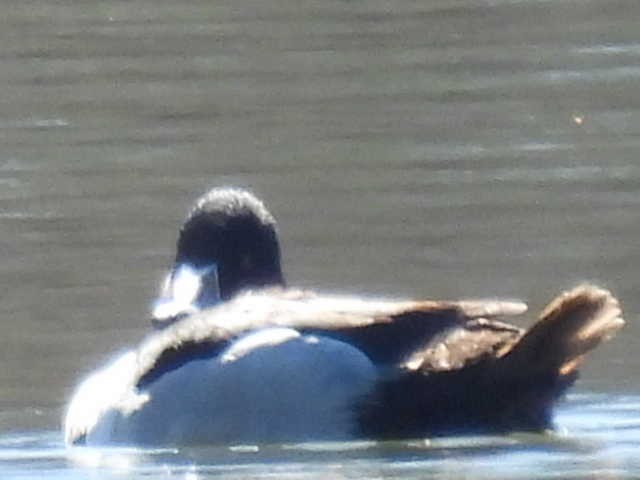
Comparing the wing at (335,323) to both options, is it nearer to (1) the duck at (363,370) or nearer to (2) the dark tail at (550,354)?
(1) the duck at (363,370)

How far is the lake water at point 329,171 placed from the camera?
1320cm

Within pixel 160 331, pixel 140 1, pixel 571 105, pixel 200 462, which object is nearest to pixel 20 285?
pixel 160 331

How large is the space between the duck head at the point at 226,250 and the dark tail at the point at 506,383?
153 cm

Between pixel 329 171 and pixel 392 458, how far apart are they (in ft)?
18.2

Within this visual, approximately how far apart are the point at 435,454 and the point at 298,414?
544 mm

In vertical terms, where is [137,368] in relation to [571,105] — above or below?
below

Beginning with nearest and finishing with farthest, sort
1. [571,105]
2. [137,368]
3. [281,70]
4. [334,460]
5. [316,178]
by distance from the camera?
[334,460] < [137,368] < [316,178] < [571,105] < [281,70]

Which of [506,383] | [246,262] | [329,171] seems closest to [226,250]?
[246,262]

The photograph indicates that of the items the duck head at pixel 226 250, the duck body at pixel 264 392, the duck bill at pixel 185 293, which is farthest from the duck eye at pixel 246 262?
the duck body at pixel 264 392

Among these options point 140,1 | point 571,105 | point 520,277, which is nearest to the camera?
point 520,277

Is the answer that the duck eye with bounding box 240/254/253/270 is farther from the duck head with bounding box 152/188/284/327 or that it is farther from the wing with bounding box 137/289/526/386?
the wing with bounding box 137/289/526/386

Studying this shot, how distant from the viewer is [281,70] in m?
21.3

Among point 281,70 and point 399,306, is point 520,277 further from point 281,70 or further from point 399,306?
point 281,70

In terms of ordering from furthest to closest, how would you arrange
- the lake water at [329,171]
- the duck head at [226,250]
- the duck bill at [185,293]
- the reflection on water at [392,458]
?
A: the duck head at [226,250] < the duck bill at [185,293] < the lake water at [329,171] < the reflection on water at [392,458]
